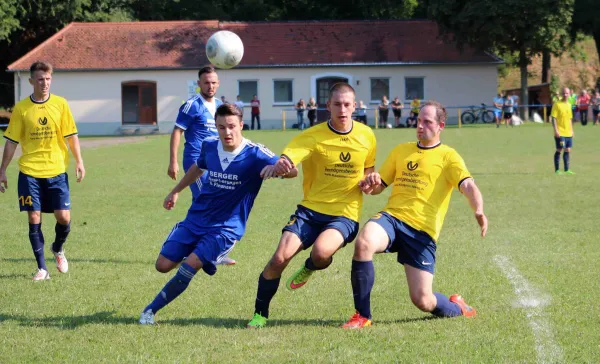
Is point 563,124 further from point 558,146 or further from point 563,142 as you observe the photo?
point 558,146

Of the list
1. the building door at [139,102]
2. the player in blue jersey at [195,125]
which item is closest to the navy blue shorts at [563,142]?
the player in blue jersey at [195,125]

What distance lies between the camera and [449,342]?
19.1ft

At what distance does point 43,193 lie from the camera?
8547 millimetres

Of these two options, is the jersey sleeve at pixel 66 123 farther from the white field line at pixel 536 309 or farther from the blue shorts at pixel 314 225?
the white field line at pixel 536 309

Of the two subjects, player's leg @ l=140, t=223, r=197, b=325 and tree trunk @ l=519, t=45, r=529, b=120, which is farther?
tree trunk @ l=519, t=45, r=529, b=120

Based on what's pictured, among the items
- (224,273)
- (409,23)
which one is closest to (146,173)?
(224,273)

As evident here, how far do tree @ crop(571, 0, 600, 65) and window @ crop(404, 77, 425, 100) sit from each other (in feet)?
30.7

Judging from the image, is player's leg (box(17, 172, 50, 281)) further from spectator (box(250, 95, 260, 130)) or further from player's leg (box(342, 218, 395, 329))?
spectator (box(250, 95, 260, 130))

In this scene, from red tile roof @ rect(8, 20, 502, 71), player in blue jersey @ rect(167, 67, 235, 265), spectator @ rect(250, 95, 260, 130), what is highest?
red tile roof @ rect(8, 20, 502, 71)

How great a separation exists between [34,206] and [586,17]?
1722 inches

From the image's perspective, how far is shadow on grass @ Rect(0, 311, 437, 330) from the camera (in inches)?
255

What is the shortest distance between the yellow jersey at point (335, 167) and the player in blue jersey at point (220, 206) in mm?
339

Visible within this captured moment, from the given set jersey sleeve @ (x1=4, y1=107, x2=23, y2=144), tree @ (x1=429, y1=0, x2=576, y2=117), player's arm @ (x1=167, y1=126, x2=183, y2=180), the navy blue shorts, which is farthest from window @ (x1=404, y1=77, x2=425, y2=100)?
jersey sleeve @ (x1=4, y1=107, x2=23, y2=144)

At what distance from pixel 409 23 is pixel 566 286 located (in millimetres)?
43862
